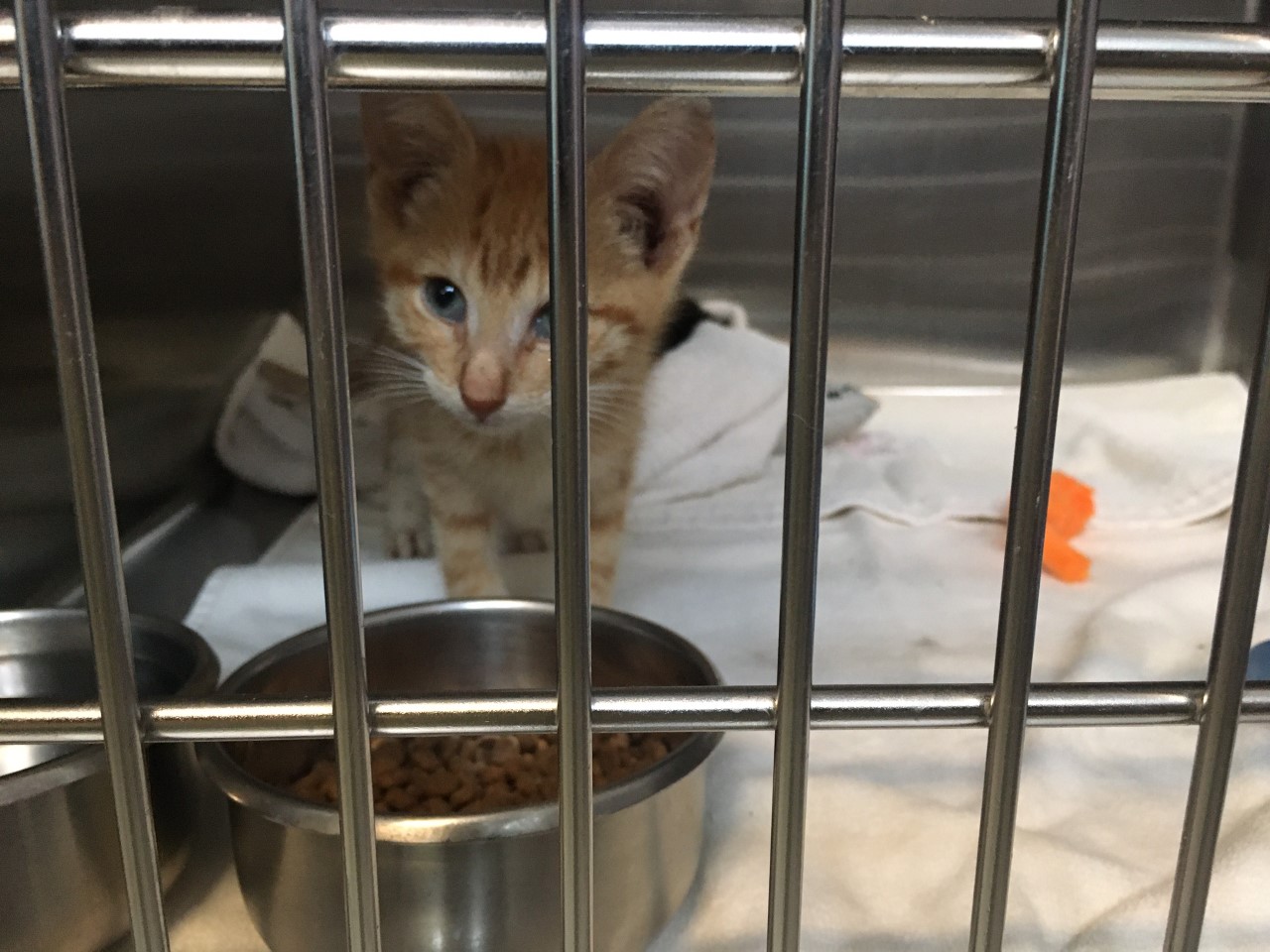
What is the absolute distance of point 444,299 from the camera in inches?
41.4

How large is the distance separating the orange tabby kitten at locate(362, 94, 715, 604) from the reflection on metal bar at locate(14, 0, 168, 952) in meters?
0.53

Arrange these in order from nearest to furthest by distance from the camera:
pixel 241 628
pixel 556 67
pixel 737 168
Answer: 1. pixel 556 67
2. pixel 241 628
3. pixel 737 168

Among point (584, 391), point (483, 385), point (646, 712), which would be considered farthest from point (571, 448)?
point (483, 385)

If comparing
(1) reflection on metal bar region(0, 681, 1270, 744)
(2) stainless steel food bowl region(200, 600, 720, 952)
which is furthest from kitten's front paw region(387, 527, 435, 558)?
(1) reflection on metal bar region(0, 681, 1270, 744)

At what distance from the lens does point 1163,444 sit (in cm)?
145

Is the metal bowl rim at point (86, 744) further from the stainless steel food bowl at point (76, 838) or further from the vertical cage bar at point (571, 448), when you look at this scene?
the vertical cage bar at point (571, 448)

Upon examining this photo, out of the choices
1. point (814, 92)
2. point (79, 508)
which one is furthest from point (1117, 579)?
point (79, 508)

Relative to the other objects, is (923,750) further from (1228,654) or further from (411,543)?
(411,543)

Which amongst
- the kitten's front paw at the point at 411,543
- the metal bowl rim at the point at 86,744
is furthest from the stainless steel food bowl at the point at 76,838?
the kitten's front paw at the point at 411,543

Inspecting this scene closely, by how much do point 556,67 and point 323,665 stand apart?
582 mm

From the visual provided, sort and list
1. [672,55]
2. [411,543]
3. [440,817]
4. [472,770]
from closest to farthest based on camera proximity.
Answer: [672,55]
[440,817]
[472,770]
[411,543]

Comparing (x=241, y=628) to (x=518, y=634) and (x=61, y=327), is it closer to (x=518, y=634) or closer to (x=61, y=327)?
(x=518, y=634)

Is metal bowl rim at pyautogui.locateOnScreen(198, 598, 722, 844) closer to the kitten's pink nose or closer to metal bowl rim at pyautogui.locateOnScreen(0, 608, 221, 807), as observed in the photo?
metal bowl rim at pyautogui.locateOnScreen(0, 608, 221, 807)

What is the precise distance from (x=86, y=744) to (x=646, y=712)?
0.37 m
